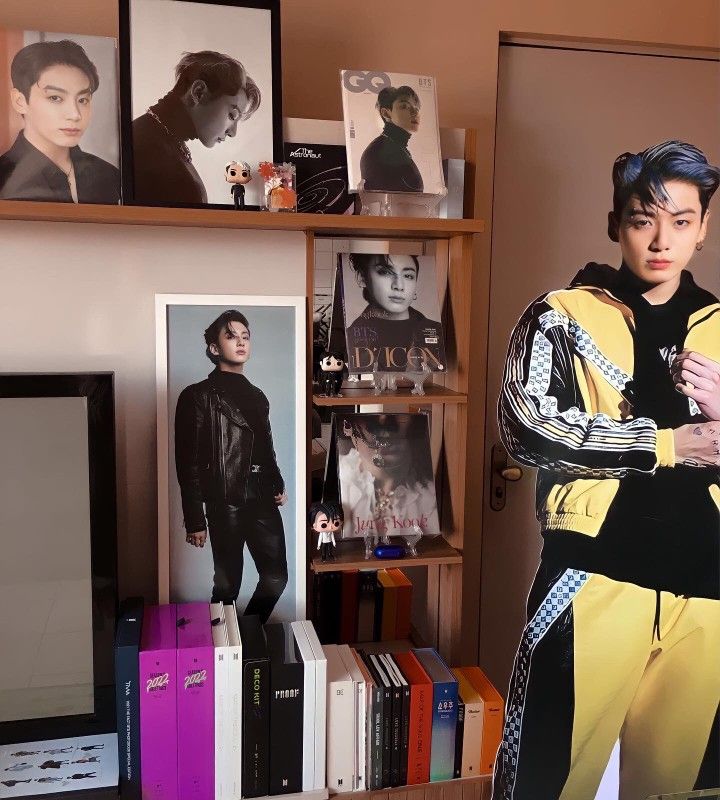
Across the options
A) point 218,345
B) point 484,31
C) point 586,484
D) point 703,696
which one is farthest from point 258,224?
point 703,696

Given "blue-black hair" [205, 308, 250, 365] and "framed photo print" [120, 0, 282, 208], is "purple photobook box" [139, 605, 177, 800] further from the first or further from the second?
"framed photo print" [120, 0, 282, 208]

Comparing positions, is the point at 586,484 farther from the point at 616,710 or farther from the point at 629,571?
the point at 616,710

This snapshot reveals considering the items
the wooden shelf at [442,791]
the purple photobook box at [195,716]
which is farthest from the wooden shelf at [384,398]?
the wooden shelf at [442,791]

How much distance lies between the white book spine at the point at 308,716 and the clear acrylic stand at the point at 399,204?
918mm

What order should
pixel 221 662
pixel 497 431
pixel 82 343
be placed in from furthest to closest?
pixel 497 431 → pixel 82 343 → pixel 221 662

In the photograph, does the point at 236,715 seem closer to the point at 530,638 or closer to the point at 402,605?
the point at 402,605

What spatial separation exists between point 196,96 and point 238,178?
201mm

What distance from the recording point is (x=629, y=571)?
1.91 meters

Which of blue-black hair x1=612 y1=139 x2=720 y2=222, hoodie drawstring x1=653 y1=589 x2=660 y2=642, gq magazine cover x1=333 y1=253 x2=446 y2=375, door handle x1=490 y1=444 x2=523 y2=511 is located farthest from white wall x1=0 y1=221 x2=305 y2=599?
hoodie drawstring x1=653 y1=589 x2=660 y2=642

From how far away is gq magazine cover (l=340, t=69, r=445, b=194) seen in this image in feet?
5.33

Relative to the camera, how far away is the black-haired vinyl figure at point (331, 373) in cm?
169

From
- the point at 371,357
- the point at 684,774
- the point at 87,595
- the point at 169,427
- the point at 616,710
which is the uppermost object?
the point at 371,357

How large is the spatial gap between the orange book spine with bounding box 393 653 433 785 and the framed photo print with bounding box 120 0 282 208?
3.49 feet

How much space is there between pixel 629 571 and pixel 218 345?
111cm
